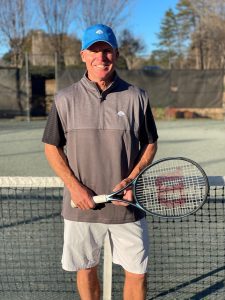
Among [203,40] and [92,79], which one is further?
[203,40]

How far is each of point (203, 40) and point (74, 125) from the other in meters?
24.5

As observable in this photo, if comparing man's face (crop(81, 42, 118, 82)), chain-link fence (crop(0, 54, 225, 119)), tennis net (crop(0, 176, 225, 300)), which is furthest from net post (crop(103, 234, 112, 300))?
chain-link fence (crop(0, 54, 225, 119))

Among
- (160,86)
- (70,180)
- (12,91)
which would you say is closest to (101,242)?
(70,180)

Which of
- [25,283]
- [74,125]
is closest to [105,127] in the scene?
[74,125]

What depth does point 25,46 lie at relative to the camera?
2258 centimetres

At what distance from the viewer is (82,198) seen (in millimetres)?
2219

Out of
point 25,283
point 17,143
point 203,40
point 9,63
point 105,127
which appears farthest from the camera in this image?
point 203,40

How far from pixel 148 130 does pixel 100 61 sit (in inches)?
18.1

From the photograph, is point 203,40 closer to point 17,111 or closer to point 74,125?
point 17,111

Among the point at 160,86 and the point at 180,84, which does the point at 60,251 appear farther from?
the point at 180,84

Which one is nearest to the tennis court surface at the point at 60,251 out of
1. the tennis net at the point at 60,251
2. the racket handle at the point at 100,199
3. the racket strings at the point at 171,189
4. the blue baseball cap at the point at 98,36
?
the tennis net at the point at 60,251

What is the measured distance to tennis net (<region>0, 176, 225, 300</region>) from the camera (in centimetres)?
297

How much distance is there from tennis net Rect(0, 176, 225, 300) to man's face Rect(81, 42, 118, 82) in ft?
2.49

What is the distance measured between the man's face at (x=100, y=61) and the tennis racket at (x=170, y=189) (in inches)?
21.8
